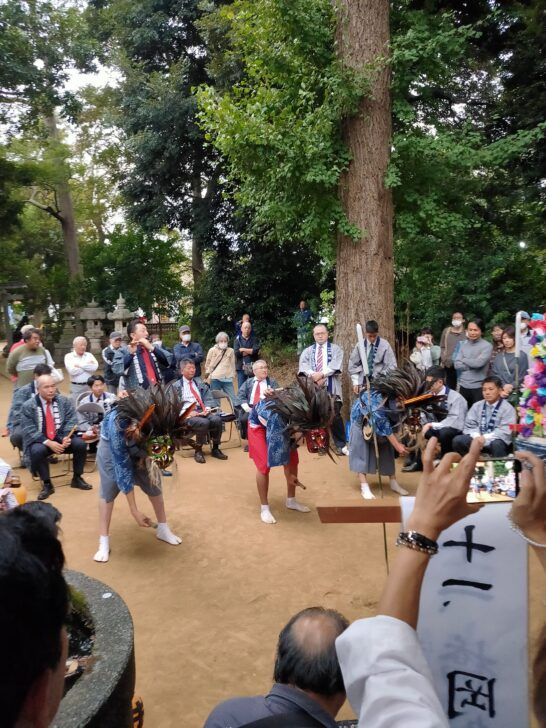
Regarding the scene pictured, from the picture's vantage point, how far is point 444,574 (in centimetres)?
235

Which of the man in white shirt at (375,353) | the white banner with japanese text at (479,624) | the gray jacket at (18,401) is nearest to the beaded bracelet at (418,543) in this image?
the white banner with japanese text at (479,624)

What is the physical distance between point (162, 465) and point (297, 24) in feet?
22.1

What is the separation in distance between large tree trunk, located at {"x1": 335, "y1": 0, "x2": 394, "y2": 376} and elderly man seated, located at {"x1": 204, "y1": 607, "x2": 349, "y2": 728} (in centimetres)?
693

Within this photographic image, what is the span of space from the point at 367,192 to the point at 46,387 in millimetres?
5432

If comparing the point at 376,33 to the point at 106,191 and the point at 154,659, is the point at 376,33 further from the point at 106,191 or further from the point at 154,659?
the point at 106,191

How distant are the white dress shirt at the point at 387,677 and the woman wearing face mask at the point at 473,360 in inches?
288

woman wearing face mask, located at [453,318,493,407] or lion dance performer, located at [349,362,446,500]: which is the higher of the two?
woman wearing face mask, located at [453,318,493,407]

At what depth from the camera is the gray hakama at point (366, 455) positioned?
6.35 metres

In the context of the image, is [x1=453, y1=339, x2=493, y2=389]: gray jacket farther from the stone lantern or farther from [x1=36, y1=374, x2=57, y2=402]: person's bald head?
the stone lantern

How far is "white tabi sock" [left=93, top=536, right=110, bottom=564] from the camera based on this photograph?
4994 mm

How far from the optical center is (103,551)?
5.04m

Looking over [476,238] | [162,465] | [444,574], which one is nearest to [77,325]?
[476,238]

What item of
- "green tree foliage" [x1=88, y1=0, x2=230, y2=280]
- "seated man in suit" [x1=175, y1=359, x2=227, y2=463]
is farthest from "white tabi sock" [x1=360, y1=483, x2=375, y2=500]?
"green tree foliage" [x1=88, y1=0, x2=230, y2=280]

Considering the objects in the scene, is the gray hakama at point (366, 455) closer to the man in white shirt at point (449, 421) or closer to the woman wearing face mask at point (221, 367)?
the man in white shirt at point (449, 421)
